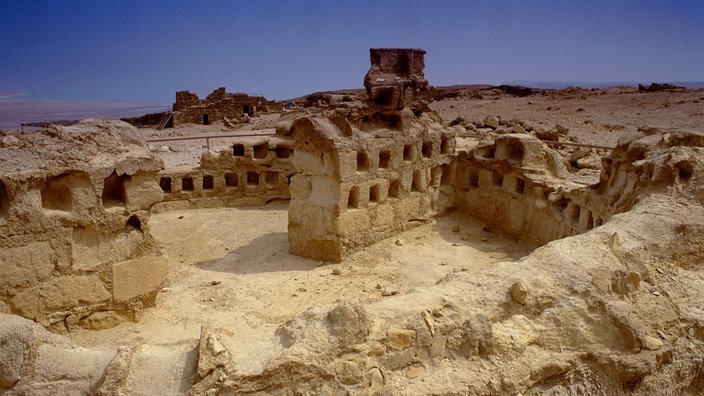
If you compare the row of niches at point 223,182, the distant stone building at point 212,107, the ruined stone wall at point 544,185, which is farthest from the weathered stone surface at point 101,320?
the distant stone building at point 212,107

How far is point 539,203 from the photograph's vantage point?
8.41m

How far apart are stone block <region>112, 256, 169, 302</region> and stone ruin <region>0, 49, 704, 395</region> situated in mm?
22

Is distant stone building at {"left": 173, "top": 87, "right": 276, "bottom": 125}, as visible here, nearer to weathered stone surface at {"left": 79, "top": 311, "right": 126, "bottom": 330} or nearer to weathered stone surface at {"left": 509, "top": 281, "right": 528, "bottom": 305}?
weathered stone surface at {"left": 79, "top": 311, "right": 126, "bottom": 330}

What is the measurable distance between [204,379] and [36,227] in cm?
306

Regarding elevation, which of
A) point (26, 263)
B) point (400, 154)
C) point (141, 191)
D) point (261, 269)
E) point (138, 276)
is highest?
point (400, 154)

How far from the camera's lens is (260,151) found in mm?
11359

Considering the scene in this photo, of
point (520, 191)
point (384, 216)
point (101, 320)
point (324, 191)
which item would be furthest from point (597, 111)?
point (101, 320)

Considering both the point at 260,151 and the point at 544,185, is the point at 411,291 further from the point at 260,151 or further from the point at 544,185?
the point at 260,151

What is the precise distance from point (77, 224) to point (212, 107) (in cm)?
2013

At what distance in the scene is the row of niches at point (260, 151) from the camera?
11117 mm

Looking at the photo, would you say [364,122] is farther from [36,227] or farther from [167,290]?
[36,227]

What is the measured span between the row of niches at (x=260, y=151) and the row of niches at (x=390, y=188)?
10.5ft

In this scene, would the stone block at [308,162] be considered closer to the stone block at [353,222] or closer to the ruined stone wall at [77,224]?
the stone block at [353,222]

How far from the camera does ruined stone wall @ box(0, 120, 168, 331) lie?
480cm
